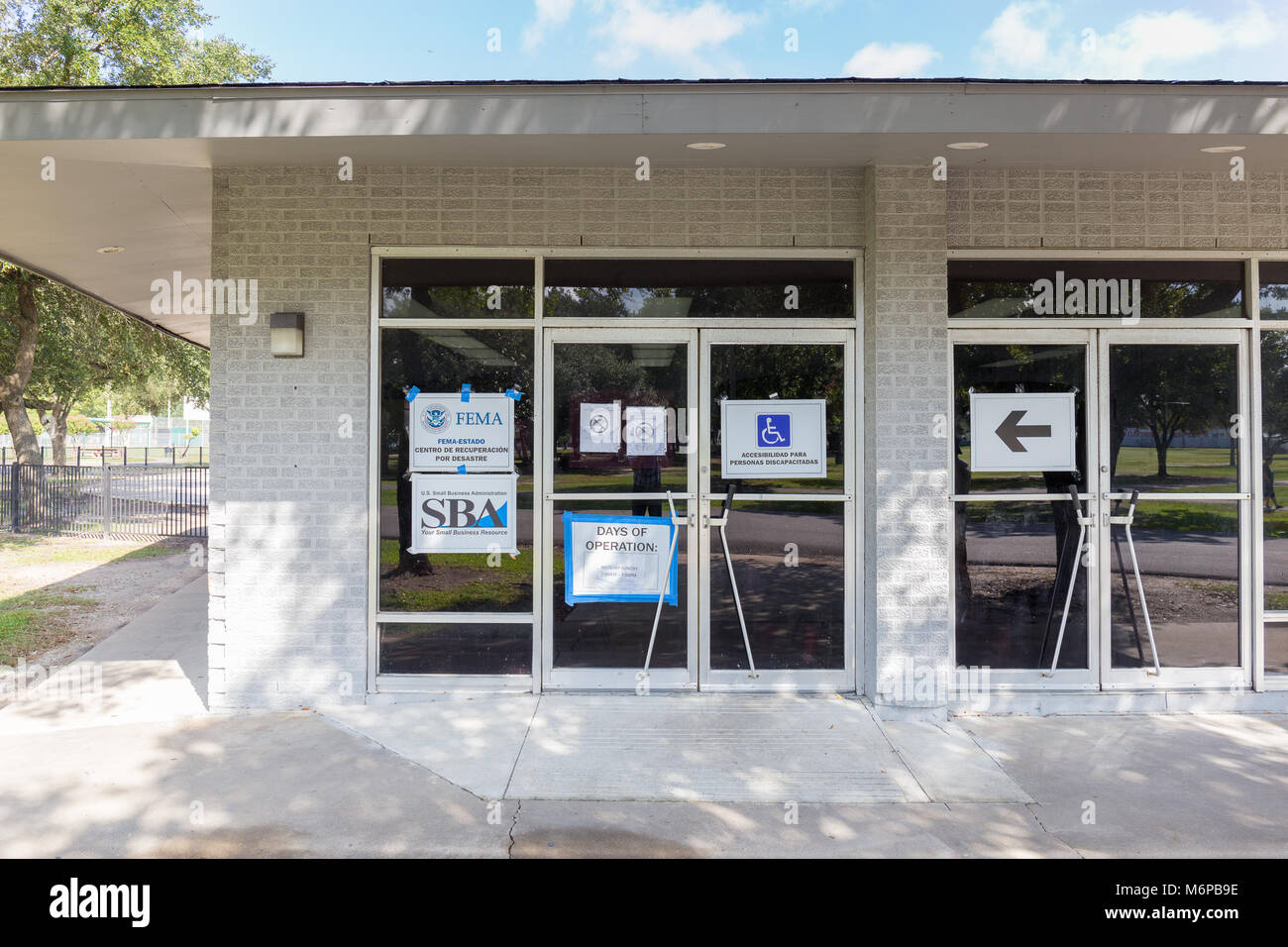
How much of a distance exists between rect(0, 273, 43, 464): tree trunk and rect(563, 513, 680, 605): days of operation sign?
1403 cm

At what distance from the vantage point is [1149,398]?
554 cm

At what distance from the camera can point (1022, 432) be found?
18.0ft

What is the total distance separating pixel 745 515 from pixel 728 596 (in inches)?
20.9

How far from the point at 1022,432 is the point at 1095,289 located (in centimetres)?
102

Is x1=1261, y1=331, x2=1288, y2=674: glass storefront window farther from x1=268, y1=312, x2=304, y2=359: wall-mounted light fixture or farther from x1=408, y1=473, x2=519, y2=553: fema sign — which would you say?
x1=268, y1=312, x2=304, y2=359: wall-mounted light fixture

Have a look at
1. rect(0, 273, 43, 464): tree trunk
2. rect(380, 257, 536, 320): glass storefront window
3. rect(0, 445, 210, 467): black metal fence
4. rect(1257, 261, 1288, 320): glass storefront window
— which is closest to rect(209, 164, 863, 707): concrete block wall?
rect(380, 257, 536, 320): glass storefront window

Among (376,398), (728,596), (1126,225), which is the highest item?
(1126,225)

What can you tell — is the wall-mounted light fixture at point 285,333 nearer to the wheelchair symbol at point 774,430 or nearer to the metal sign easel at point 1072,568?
the wheelchair symbol at point 774,430

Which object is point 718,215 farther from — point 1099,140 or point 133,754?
point 133,754

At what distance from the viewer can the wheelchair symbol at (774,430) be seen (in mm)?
5551

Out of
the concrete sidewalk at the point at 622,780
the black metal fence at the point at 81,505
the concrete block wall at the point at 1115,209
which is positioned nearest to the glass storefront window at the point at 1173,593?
the concrete sidewalk at the point at 622,780

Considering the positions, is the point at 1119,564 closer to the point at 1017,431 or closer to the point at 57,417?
the point at 1017,431

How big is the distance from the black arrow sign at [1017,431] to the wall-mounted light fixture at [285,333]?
14.4 ft
